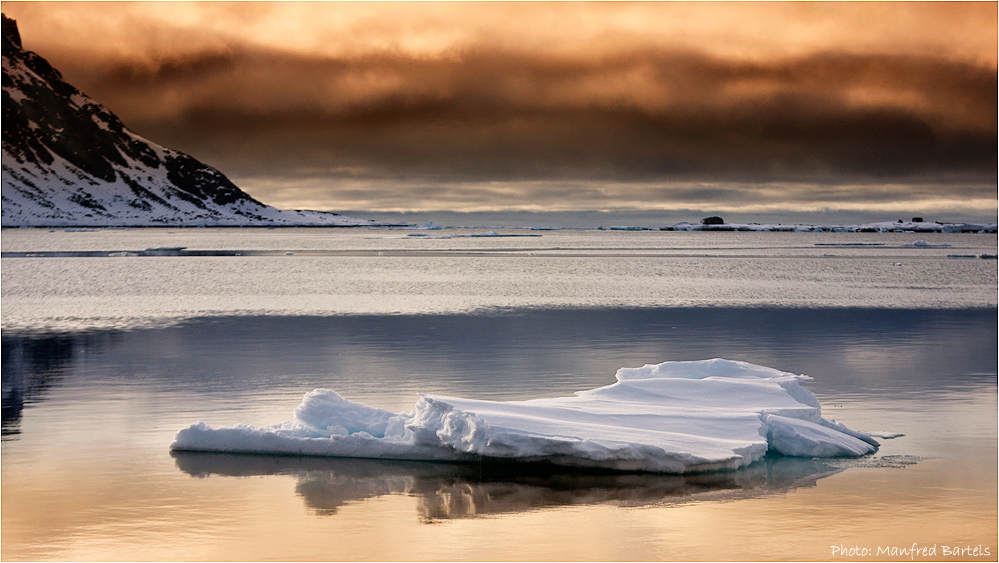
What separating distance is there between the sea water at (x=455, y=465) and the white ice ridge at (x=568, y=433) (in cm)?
24

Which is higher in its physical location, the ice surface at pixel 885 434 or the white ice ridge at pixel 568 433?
the white ice ridge at pixel 568 433

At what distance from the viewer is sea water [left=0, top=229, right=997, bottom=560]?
9117 mm

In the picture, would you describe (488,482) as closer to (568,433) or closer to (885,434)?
(568,433)

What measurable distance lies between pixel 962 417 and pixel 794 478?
4640mm

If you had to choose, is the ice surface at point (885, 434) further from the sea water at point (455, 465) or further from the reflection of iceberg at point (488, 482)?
the reflection of iceberg at point (488, 482)

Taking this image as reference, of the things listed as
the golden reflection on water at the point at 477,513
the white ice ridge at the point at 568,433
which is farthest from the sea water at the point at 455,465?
the white ice ridge at the point at 568,433

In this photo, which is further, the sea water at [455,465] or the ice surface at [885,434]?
the ice surface at [885,434]

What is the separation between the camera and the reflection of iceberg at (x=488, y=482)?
33.0ft

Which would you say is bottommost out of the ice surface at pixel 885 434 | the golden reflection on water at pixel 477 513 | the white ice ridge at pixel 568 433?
the golden reflection on water at pixel 477 513

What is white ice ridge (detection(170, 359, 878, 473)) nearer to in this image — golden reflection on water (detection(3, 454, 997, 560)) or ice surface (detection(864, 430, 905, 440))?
golden reflection on water (detection(3, 454, 997, 560))

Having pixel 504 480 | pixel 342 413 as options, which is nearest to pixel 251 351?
pixel 342 413

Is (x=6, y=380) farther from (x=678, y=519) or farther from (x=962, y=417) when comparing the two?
(x=962, y=417)

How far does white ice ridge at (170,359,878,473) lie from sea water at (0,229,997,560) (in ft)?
0.79

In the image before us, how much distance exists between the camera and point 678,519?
951cm
